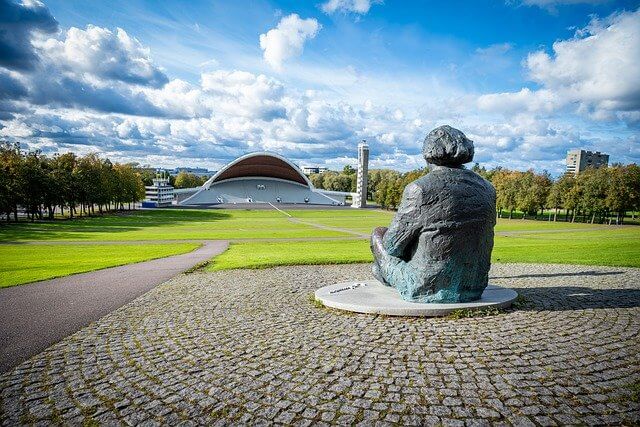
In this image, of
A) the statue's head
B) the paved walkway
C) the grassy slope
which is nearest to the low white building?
the grassy slope

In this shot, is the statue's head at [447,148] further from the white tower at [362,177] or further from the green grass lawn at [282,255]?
the white tower at [362,177]

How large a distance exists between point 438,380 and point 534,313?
429cm

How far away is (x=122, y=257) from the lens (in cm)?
1944

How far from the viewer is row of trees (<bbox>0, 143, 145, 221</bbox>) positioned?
40656 mm

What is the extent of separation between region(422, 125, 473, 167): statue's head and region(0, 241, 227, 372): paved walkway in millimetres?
8894

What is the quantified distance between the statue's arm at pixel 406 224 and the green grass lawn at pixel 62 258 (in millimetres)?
12985

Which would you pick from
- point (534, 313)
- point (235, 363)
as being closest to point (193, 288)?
point (235, 363)

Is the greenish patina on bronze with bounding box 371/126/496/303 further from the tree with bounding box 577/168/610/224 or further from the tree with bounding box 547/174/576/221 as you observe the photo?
the tree with bounding box 547/174/576/221

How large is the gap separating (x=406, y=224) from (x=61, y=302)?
31.7 feet

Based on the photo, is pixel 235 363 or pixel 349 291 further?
pixel 349 291

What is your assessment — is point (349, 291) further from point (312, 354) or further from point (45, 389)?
point (45, 389)

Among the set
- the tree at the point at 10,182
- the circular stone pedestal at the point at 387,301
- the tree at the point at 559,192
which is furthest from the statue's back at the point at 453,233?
the tree at the point at 559,192

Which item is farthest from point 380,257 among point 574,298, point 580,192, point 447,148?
point 580,192

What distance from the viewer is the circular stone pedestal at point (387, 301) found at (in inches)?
322
